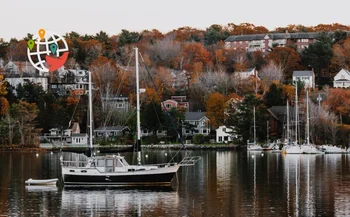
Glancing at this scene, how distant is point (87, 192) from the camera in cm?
4412

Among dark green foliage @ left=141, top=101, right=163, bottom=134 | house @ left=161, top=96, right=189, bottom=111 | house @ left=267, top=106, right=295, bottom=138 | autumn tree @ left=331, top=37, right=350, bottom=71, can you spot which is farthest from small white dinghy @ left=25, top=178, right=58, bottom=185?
autumn tree @ left=331, top=37, right=350, bottom=71

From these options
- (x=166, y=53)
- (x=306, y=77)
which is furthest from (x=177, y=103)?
(x=166, y=53)

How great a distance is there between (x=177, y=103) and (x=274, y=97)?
14812 millimetres

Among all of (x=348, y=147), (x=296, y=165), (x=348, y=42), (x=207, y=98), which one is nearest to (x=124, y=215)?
(x=296, y=165)

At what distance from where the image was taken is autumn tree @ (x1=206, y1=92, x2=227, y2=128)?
104875 mm

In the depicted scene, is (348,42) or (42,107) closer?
(42,107)

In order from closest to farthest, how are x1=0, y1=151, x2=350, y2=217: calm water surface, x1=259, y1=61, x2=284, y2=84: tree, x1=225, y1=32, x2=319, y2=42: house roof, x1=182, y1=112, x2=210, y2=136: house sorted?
x1=0, y1=151, x2=350, y2=217: calm water surface < x1=182, y1=112, x2=210, y2=136: house < x1=259, y1=61, x2=284, y2=84: tree < x1=225, y1=32, x2=319, y2=42: house roof

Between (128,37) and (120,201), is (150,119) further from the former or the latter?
(120,201)

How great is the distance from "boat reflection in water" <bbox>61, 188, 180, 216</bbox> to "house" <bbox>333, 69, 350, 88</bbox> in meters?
82.7

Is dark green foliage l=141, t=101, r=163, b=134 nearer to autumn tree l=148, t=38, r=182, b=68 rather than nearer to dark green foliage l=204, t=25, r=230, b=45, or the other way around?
autumn tree l=148, t=38, r=182, b=68

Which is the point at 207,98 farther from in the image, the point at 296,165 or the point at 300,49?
the point at 296,165

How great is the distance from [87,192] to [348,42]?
312 ft

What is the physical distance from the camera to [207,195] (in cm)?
4259

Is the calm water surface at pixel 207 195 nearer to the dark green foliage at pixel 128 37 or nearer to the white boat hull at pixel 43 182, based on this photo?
the white boat hull at pixel 43 182
